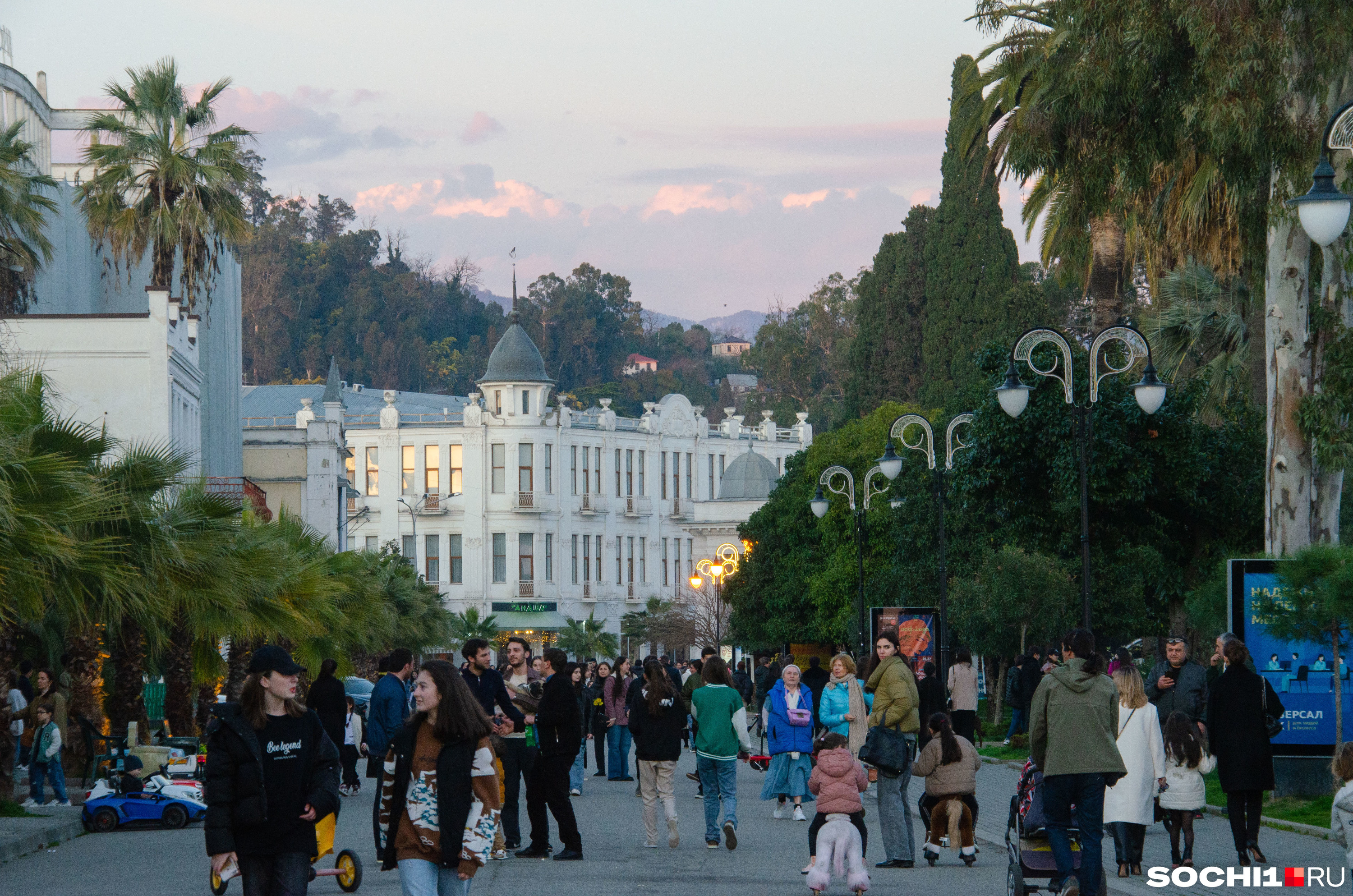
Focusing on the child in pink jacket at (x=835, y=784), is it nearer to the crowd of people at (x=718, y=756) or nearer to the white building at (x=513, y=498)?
the crowd of people at (x=718, y=756)

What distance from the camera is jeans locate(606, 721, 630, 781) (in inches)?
1089

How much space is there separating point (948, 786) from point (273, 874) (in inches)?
280

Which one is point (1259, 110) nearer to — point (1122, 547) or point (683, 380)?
point (1122, 547)

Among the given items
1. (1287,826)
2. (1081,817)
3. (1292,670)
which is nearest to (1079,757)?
(1081,817)

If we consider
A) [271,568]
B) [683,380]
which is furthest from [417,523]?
[271,568]

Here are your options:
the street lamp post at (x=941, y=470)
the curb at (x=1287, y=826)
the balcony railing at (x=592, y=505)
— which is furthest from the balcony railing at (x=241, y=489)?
the balcony railing at (x=592, y=505)

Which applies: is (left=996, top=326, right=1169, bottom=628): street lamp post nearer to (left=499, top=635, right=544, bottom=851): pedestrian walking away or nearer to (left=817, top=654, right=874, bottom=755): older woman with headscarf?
(left=817, top=654, right=874, bottom=755): older woman with headscarf

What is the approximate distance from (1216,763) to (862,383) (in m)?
61.3

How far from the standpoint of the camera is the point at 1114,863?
14.3 m

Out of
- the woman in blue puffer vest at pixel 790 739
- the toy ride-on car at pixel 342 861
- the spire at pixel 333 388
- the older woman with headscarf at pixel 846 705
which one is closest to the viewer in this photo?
the toy ride-on car at pixel 342 861

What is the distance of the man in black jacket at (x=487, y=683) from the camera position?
47.0ft

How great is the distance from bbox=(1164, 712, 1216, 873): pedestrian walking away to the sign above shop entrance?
265 ft

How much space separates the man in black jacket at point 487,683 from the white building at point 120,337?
1702 centimetres

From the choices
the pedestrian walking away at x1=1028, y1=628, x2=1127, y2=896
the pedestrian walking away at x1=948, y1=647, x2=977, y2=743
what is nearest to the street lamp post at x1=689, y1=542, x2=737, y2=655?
the pedestrian walking away at x1=948, y1=647, x2=977, y2=743
